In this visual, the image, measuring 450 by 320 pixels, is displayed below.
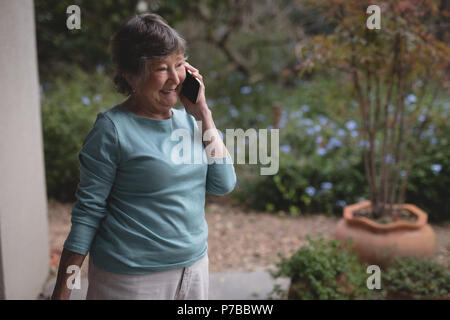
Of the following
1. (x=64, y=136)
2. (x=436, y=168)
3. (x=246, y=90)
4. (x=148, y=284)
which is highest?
(x=246, y=90)

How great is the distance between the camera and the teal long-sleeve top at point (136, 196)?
1336mm

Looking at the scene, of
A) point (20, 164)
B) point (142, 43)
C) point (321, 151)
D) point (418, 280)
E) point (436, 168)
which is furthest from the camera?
point (321, 151)

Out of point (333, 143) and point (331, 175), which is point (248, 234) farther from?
point (333, 143)

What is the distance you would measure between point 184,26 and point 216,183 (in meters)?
7.39

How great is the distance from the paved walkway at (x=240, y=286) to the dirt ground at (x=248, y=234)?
0.50 meters

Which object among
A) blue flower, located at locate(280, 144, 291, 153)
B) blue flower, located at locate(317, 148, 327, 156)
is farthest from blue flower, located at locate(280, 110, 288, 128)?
blue flower, located at locate(317, 148, 327, 156)

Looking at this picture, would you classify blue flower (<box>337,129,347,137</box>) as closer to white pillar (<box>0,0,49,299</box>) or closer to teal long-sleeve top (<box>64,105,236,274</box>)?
white pillar (<box>0,0,49,299</box>)

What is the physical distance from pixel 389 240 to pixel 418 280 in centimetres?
44

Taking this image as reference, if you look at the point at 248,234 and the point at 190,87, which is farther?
the point at 248,234

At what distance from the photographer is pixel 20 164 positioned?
272cm

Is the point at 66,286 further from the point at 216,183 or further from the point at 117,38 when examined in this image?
the point at 117,38

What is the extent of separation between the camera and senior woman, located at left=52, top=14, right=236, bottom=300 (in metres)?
1.33

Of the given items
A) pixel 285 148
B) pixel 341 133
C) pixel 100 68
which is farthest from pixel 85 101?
pixel 341 133
